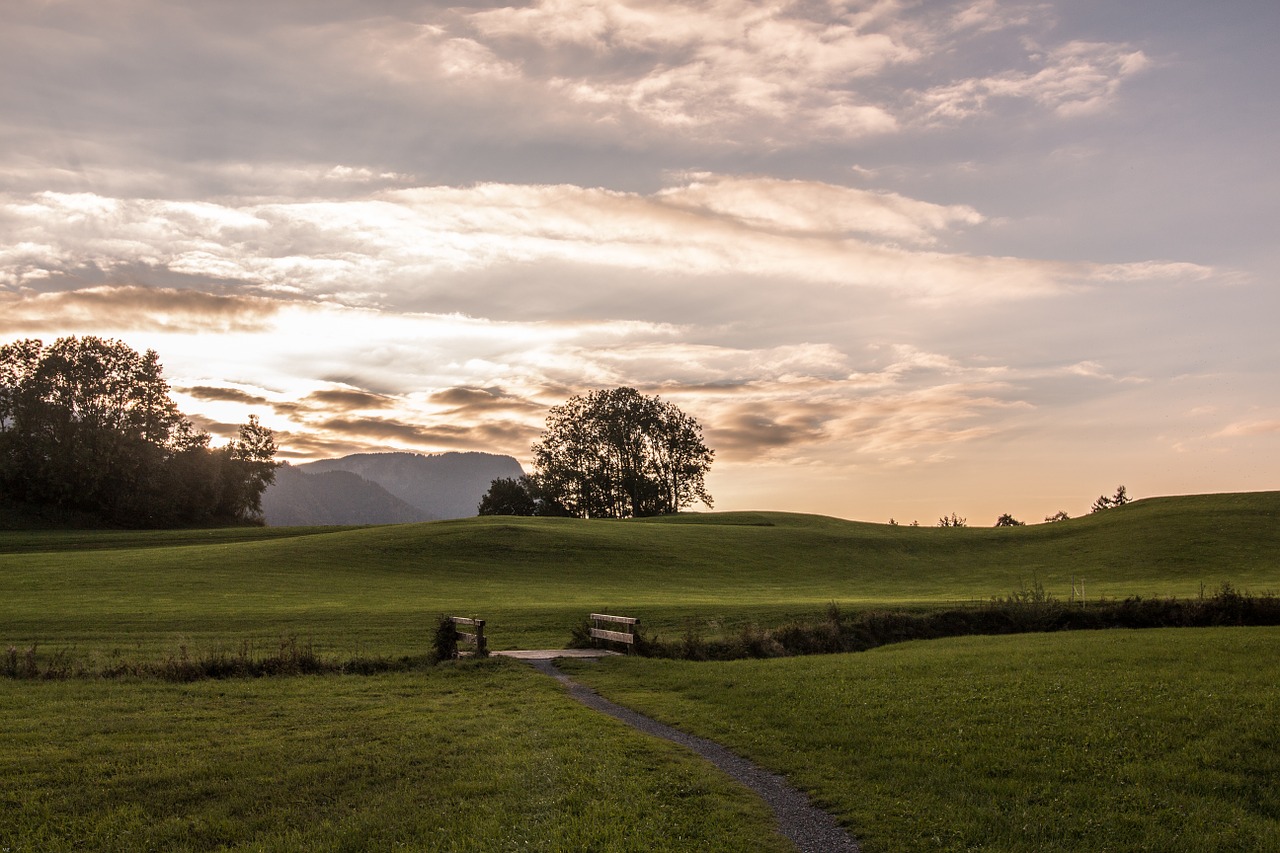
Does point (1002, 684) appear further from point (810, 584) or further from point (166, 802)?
point (810, 584)

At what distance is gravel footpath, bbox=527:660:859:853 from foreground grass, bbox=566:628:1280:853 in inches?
11.5

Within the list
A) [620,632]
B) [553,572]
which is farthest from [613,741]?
[553,572]

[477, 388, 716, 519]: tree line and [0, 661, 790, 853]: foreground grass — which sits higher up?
[477, 388, 716, 519]: tree line

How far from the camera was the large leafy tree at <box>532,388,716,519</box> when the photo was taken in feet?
391

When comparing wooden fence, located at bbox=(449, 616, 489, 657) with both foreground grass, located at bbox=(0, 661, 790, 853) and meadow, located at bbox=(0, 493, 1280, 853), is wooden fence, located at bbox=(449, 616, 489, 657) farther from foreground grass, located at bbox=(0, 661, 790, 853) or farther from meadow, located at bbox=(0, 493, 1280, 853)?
foreground grass, located at bbox=(0, 661, 790, 853)

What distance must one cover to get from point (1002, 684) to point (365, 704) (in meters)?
14.4

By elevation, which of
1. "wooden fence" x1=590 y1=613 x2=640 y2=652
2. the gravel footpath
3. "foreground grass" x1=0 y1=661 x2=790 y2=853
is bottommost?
the gravel footpath

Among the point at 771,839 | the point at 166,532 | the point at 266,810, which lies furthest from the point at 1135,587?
the point at 166,532

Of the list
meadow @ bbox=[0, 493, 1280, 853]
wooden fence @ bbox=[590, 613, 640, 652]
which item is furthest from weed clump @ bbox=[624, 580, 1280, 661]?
wooden fence @ bbox=[590, 613, 640, 652]

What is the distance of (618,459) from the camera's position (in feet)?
397

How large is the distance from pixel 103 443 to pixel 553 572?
7204 centimetres

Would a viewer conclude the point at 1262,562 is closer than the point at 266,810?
No

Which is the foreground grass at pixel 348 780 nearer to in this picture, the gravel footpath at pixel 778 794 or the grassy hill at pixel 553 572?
the gravel footpath at pixel 778 794

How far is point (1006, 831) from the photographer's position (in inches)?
454
